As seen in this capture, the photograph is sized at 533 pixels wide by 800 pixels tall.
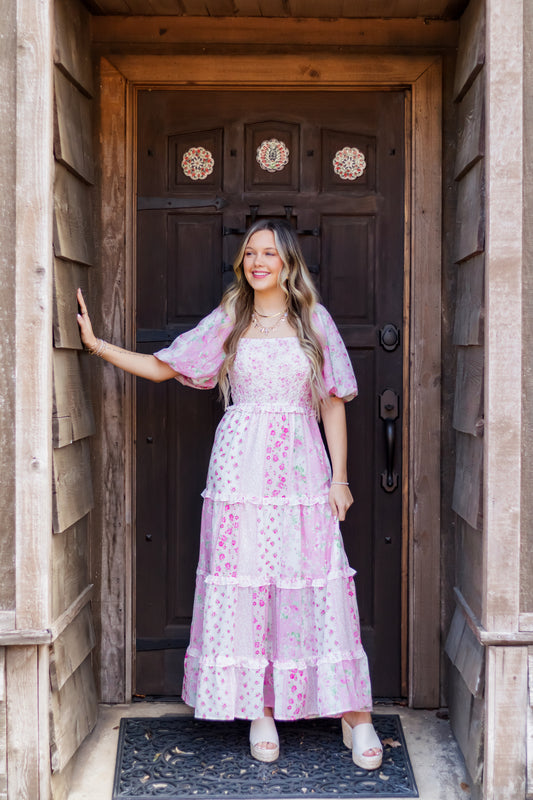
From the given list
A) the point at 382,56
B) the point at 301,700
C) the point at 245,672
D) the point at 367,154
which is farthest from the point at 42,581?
the point at 382,56

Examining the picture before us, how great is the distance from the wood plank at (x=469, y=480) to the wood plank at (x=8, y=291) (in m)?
1.44

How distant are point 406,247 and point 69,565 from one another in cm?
176

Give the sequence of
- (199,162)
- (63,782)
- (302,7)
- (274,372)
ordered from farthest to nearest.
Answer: (199,162)
(302,7)
(274,372)
(63,782)

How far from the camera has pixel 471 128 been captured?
117 inches

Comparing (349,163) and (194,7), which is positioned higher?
(194,7)

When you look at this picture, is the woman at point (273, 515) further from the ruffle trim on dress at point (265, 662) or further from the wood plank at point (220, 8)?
the wood plank at point (220, 8)

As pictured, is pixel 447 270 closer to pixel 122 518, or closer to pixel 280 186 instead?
pixel 280 186

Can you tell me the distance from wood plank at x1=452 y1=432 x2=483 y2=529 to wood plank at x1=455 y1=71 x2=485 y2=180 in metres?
0.95

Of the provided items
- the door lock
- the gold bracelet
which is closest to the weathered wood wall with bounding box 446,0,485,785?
the door lock

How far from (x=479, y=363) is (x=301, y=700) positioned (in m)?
1.28

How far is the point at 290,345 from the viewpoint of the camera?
119 inches

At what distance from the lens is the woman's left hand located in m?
3.02

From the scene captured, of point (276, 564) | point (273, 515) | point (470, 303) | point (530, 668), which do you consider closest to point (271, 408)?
point (273, 515)

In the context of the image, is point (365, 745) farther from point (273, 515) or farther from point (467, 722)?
point (273, 515)
